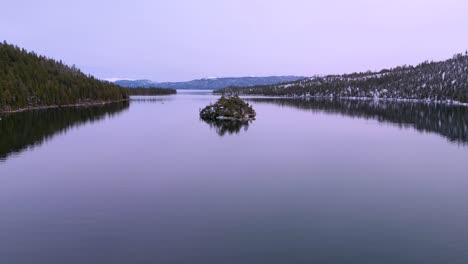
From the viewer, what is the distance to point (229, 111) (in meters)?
104

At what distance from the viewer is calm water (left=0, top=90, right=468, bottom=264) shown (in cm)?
2216

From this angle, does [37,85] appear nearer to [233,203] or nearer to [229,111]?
[229,111]

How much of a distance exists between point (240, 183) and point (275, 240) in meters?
13.7

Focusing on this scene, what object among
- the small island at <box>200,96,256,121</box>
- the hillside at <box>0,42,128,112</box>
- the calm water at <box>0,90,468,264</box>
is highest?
the hillside at <box>0,42,128,112</box>

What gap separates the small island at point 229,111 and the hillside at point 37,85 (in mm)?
61721

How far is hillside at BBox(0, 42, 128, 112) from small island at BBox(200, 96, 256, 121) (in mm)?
61721

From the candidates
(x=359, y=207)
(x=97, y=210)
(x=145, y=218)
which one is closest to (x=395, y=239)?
(x=359, y=207)

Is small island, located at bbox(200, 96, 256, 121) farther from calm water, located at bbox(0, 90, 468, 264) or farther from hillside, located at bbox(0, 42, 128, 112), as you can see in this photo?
hillside, located at bbox(0, 42, 128, 112)

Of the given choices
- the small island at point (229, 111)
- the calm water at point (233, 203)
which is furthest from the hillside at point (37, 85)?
the calm water at point (233, 203)

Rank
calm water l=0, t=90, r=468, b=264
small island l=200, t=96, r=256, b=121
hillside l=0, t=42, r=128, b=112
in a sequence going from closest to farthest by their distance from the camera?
calm water l=0, t=90, r=468, b=264, small island l=200, t=96, r=256, b=121, hillside l=0, t=42, r=128, b=112

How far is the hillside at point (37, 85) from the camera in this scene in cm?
12444

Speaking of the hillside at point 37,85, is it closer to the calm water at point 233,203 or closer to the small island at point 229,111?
the small island at point 229,111

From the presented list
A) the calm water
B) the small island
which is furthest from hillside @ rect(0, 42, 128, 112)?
the calm water

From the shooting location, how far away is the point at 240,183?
36.9 meters
